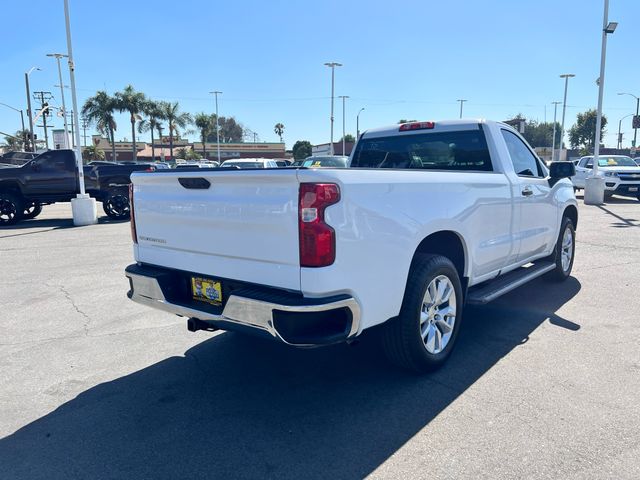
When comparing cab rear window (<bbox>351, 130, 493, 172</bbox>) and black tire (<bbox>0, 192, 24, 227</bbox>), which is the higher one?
cab rear window (<bbox>351, 130, 493, 172</bbox>)

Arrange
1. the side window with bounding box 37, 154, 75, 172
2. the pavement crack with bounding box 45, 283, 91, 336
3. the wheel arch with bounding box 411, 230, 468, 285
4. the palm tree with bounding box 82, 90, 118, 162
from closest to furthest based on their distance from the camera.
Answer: the wheel arch with bounding box 411, 230, 468, 285
the pavement crack with bounding box 45, 283, 91, 336
the side window with bounding box 37, 154, 75, 172
the palm tree with bounding box 82, 90, 118, 162

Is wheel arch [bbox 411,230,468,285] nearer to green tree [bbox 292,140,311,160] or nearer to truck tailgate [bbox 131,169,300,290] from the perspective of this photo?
truck tailgate [bbox 131,169,300,290]

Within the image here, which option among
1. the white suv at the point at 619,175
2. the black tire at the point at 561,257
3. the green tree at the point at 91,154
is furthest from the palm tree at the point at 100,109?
the black tire at the point at 561,257

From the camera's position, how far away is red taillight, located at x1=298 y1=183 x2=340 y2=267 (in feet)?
9.09

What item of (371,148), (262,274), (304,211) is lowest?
(262,274)

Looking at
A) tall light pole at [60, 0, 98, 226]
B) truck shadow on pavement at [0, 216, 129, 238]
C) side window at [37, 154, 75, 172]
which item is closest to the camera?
truck shadow on pavement at [0, 216, 129, 238]

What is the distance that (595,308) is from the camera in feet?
17.8

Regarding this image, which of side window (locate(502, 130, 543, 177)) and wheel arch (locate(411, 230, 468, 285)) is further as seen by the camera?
side window (locate(502, 130, 543, 177))

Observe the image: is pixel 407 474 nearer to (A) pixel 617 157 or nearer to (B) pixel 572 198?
(B) pixel 572 198

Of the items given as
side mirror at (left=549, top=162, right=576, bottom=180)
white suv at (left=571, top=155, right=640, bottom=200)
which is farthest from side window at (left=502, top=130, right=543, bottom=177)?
white suv at (left=571, top=155, right=640, bottom=200)

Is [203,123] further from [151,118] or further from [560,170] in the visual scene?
[560,170]

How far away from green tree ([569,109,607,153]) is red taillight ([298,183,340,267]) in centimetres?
8690

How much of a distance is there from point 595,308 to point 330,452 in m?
3.97

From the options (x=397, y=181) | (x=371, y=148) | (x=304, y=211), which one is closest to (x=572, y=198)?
(x=371, y=148)
